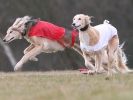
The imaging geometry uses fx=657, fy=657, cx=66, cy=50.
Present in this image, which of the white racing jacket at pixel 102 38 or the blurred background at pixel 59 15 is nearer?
the white racing jacket at pixel 102 38

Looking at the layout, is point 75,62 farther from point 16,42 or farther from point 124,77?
point 124,77

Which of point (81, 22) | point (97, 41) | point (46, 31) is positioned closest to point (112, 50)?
point (97, 41)

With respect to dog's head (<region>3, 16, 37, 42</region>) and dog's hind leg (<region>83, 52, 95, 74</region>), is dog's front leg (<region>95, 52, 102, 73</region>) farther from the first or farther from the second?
dog's head (<region>3, 16, 37, 42</region>)

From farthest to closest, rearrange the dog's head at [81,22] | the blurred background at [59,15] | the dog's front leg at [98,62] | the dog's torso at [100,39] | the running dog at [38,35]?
the blurred background at [59,15] < the running dog at [38,35] < the dog's front leg at [98,62] < the dog's torso at [100,39] < the dog's head at [81,22]

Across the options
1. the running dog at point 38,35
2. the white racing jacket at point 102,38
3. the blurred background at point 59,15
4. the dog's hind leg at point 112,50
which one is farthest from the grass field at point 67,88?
the blurred background at point 59,15

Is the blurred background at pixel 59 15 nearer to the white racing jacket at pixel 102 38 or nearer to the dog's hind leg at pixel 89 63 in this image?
the dog's hind leg at pixel 89 63

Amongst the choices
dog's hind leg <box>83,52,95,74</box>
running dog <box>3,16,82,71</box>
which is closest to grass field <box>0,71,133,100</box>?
dog's hind leg <box>83,52,95,74</box>

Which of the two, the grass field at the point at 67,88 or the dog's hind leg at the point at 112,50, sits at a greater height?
the dog's hind leg at the point at 112,50

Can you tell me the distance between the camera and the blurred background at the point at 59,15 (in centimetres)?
2965

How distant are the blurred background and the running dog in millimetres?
12022

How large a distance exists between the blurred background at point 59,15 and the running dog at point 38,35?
12022 mm

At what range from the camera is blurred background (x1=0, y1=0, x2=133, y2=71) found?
29.7 meters

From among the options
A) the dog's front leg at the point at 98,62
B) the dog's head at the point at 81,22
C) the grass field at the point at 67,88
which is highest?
the dog's head at the point at 81,22

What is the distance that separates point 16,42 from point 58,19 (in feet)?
7.50
